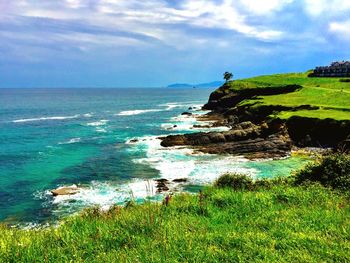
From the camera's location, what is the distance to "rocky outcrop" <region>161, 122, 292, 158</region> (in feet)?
164

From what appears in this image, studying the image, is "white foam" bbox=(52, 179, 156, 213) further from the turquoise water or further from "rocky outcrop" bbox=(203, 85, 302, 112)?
"rocky outcrop" bbox=(203, 85, 302, 112)

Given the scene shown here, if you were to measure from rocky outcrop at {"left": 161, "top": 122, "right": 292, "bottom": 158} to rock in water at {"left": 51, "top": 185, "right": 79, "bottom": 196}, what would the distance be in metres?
21.7

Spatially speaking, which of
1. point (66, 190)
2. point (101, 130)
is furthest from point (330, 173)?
point (101, 130)

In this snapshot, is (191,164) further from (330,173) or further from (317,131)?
(330,173)

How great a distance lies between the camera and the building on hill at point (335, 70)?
433ft

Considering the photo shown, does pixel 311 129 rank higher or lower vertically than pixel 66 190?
higher

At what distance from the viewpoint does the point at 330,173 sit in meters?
16.5

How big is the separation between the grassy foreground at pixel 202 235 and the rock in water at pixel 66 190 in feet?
78.2

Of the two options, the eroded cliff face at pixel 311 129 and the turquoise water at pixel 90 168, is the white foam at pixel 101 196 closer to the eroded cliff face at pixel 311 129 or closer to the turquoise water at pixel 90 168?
the turquoise water at pixel 90 168

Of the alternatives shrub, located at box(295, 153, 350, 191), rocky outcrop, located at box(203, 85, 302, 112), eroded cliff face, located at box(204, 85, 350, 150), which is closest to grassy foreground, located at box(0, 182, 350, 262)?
shrub, located at box(295, 153, 350, 191)

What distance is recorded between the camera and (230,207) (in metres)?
11.6

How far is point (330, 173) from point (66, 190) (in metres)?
25.9

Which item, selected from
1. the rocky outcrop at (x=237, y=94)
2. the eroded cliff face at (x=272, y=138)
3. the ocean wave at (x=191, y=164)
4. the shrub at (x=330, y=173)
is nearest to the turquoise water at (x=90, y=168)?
the ocean wave at (x=191, y=164)

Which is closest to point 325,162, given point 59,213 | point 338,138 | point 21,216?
point 59,213
